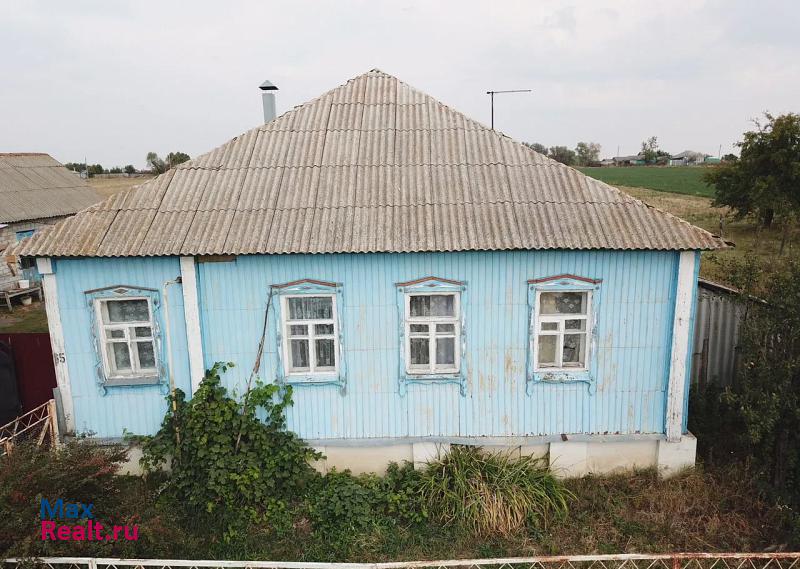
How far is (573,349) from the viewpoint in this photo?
6.98 meters

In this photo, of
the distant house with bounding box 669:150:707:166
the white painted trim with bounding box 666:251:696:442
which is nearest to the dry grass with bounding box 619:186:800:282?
the white painted trim with bounding box 666:251:696:442

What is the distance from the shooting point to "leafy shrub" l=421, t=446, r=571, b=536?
242 inches

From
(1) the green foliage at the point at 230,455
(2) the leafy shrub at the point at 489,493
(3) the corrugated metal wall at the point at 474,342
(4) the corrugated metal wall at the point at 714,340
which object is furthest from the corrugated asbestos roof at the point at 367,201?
(2) the leafy shrub at the point at 489,493

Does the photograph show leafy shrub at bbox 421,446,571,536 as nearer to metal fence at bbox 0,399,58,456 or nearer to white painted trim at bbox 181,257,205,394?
white painted trim at bbox 181,257,205,394

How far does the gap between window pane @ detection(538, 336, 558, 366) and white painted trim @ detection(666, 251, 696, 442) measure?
1.45 meters

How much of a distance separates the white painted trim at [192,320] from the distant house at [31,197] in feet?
45.1

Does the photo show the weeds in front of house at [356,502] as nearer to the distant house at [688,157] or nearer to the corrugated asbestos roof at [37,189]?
the corrugated asbestos roof at [37,189]

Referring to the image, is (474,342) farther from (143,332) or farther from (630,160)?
(630,160)

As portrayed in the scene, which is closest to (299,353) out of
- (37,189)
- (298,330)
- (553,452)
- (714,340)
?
(298,330)

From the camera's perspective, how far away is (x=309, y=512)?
6383 mm

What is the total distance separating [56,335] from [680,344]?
7.91m

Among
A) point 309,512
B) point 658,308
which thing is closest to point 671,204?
point 658,308

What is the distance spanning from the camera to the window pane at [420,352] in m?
6.94

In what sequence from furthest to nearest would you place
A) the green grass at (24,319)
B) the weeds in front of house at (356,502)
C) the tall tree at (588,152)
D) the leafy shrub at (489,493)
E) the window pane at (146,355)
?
the tall tree at (588,152) → the green grass at (24,319) → the window pane at (146,355) → the leafy shrub at (489,493) → the weeds in front of house at (356,502)
